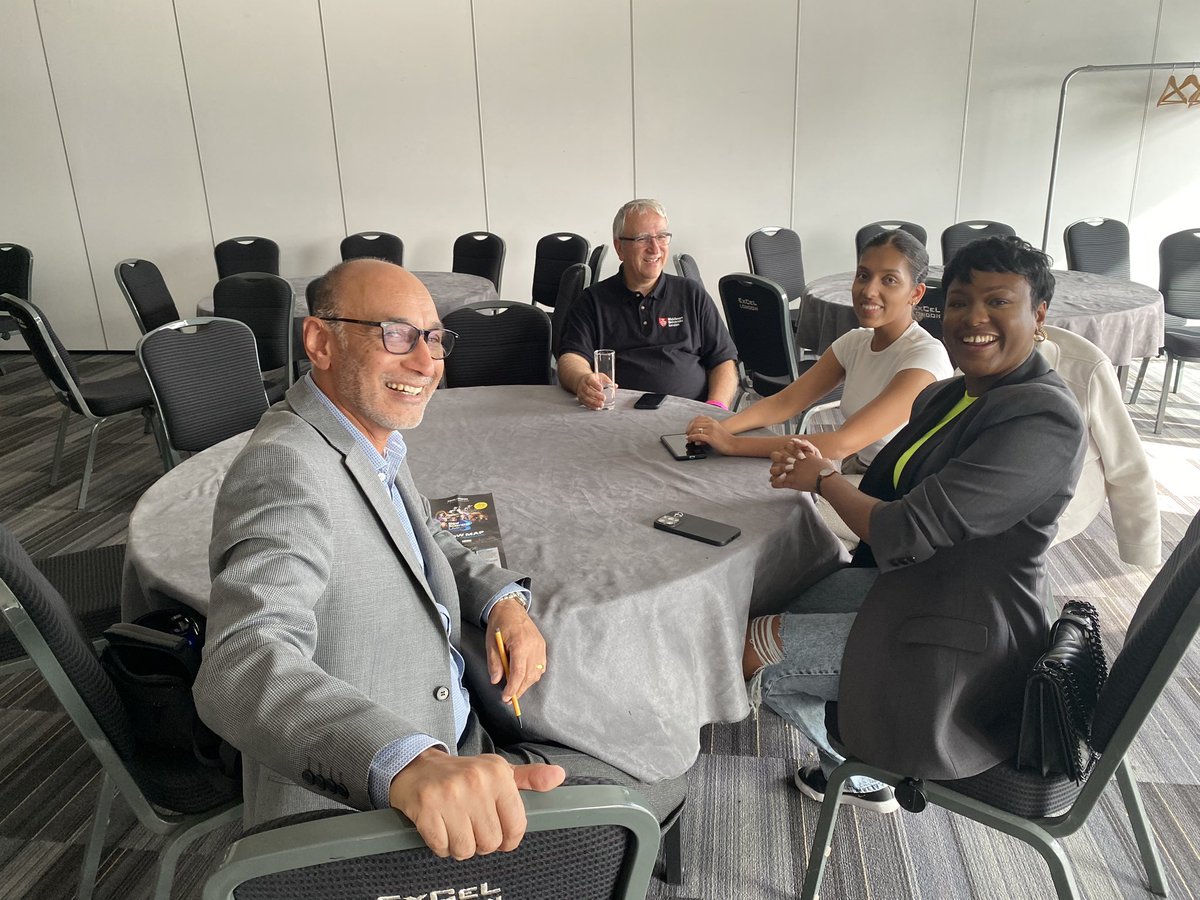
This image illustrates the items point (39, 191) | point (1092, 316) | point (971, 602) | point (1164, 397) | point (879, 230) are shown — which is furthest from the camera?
point (39, 191)

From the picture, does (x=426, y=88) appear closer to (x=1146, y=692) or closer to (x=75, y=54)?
(x=75, y=54)

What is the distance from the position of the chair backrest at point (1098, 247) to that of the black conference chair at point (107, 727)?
238 inches

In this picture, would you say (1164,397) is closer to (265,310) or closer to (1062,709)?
(1062,709)

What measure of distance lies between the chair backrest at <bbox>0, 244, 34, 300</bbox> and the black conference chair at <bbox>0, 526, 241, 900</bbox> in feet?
20.7

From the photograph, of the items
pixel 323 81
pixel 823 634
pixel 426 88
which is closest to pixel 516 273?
pixel 426 88

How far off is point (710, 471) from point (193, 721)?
132cm

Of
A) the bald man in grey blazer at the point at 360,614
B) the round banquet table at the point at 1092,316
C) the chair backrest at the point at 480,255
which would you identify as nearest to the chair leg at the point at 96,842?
the bald man in grey blazer at the point at 360,614

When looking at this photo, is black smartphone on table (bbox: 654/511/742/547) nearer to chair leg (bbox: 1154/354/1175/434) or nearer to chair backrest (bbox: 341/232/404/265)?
chair leg (bbox: 1154/354/1175/434)

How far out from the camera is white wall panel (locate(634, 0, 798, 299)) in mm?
6621

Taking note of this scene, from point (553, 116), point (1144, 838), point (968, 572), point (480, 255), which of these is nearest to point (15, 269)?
point (480, 255)

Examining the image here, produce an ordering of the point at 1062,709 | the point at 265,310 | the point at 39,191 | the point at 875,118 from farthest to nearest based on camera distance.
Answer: the point at 39,191 < the point at 875,118 < the point at 265,310 < the point at 1062,709

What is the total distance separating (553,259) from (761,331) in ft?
8.05

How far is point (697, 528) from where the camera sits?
1842 millimetres

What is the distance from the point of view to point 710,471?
2215mm
